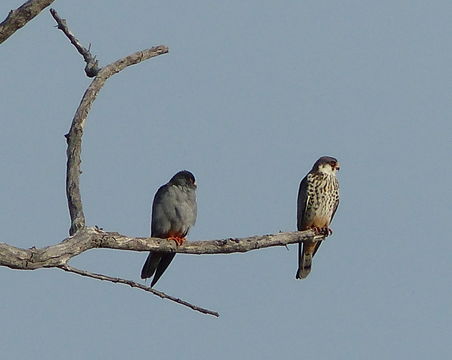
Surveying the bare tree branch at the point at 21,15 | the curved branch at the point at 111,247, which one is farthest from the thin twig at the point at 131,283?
the bare tree branch at the point at 21,15

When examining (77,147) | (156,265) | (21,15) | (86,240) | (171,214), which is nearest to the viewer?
(21,15)

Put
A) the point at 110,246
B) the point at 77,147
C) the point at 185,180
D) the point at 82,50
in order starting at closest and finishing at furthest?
the point at 110,246
the point at 77,147
the point at 82,50
the point at 185,180

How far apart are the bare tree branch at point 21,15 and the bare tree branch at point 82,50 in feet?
4.46

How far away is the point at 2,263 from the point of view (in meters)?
5.70

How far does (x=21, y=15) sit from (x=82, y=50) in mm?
1508

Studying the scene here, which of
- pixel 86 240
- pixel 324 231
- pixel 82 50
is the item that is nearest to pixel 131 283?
pixel 86 240

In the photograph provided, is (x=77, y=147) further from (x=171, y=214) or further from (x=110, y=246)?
(x=171, y=214)

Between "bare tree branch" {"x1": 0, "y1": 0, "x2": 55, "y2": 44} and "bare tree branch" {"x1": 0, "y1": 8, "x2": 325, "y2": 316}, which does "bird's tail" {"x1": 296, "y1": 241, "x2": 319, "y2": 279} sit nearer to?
"bare tree branch" {"x1": 0, "y1": 8, "x2": 325, "y2": 316}

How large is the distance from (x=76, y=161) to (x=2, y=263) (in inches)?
46.4

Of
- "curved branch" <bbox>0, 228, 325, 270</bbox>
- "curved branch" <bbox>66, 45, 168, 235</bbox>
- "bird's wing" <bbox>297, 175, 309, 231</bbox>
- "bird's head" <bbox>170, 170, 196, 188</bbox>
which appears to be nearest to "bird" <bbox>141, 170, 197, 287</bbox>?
"bird's head" <bbox>170, 170, 196, 188</bbox>

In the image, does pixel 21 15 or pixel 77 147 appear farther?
pixel 77 147

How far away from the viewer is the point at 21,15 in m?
6.05

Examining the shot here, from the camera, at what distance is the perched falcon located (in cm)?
991

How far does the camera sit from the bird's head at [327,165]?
33.4ft
